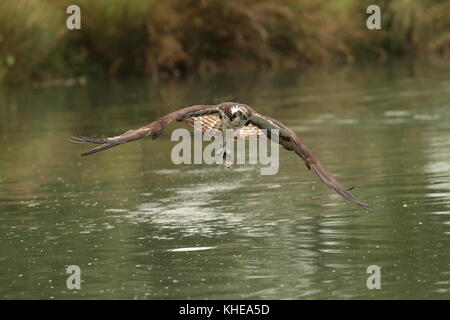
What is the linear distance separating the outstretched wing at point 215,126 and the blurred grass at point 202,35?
2474 centimetres

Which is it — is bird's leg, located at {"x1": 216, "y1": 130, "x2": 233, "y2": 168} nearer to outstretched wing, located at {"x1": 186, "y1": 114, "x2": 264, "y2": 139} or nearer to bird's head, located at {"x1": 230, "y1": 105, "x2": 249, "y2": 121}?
outstretched wing, located at {"x1": 186, "y1": 114, "x2": 264, "y2": 139}

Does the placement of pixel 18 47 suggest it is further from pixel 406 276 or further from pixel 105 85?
pixel 406 276

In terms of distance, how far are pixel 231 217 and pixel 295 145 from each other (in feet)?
7.03

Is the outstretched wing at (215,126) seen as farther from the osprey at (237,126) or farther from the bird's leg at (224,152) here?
the bird's leg at (224,152)

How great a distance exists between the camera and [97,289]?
10.7m

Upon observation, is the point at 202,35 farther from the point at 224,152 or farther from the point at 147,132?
the point at 147,132

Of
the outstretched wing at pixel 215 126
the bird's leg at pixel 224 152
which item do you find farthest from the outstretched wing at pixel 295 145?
the bird's leg at pixel 224 152

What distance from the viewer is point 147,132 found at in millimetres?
11414

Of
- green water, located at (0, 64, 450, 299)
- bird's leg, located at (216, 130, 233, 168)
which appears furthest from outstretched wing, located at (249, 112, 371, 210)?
green water, located at (0, 64, 450, 299)

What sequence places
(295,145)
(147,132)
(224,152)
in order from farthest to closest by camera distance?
(224,152) → (295,145) → (147,132)

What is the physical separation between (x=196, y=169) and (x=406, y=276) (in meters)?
7.79

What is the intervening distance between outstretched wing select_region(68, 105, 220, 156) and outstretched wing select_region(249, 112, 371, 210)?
17.6 inches

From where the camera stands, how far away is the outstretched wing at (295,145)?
37.3ft

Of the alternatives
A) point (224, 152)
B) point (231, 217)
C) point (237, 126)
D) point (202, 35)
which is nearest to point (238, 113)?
point (237, 126)
